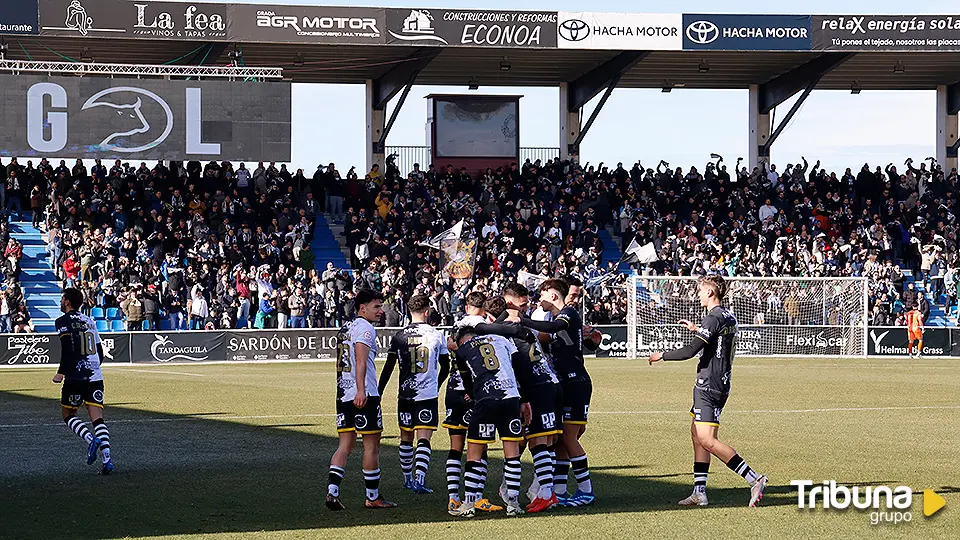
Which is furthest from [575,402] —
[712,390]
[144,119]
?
[144,119]

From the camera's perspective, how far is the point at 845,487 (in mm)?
12500

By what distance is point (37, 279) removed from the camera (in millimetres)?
39312

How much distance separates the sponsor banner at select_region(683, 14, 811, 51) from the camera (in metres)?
45.1

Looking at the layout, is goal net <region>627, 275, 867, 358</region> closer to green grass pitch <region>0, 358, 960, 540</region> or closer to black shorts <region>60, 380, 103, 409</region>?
green grass pitch <region>0, 358, 960, 540</region>

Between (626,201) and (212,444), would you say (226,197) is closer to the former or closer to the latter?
(626,201)

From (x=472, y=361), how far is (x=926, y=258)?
35235 millimetres

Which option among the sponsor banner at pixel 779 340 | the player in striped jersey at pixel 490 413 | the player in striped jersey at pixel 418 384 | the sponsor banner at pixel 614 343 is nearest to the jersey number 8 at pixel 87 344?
the player in striped jersey at pixel 418 384

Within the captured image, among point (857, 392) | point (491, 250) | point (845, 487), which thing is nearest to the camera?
point (845, 487)

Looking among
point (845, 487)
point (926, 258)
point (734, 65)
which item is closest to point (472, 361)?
point (845, 487)

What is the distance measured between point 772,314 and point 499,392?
2996 cm

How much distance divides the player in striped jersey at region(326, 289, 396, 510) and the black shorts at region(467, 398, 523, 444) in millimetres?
912

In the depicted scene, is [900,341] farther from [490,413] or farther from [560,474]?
[490,413]

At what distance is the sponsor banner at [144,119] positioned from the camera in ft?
122

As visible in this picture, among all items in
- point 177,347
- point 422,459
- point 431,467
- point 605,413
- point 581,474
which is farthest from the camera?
point 177,347
